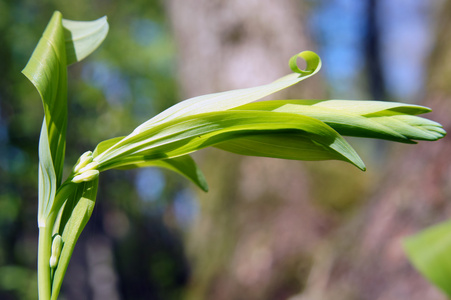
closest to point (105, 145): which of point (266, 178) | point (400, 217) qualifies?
point (400, 217)

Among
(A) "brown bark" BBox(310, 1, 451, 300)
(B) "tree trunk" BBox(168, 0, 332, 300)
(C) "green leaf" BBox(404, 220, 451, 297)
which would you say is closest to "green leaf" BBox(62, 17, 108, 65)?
(C) "green leaf" BBox(404, 220, 451, 297)

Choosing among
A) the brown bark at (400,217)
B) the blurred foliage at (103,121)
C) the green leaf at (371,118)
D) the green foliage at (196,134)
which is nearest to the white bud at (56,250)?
the green foliage at (196,134)

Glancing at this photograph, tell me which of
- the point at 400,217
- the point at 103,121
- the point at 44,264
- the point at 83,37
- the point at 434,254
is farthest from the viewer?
the point at 103,121

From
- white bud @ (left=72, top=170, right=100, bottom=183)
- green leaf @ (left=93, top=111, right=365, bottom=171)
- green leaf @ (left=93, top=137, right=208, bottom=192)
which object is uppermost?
green leaf @ (left=93, top=111, right=365, bottom=171)

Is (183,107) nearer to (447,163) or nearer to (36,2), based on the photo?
(447,163)

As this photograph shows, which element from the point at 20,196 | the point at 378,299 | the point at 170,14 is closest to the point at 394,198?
the point at 378,299

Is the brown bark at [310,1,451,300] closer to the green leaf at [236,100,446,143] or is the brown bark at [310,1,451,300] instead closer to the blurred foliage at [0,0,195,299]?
the green leaf at [236,100,446,143]

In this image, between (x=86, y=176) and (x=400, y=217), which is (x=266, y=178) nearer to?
(x=400, y=217)
